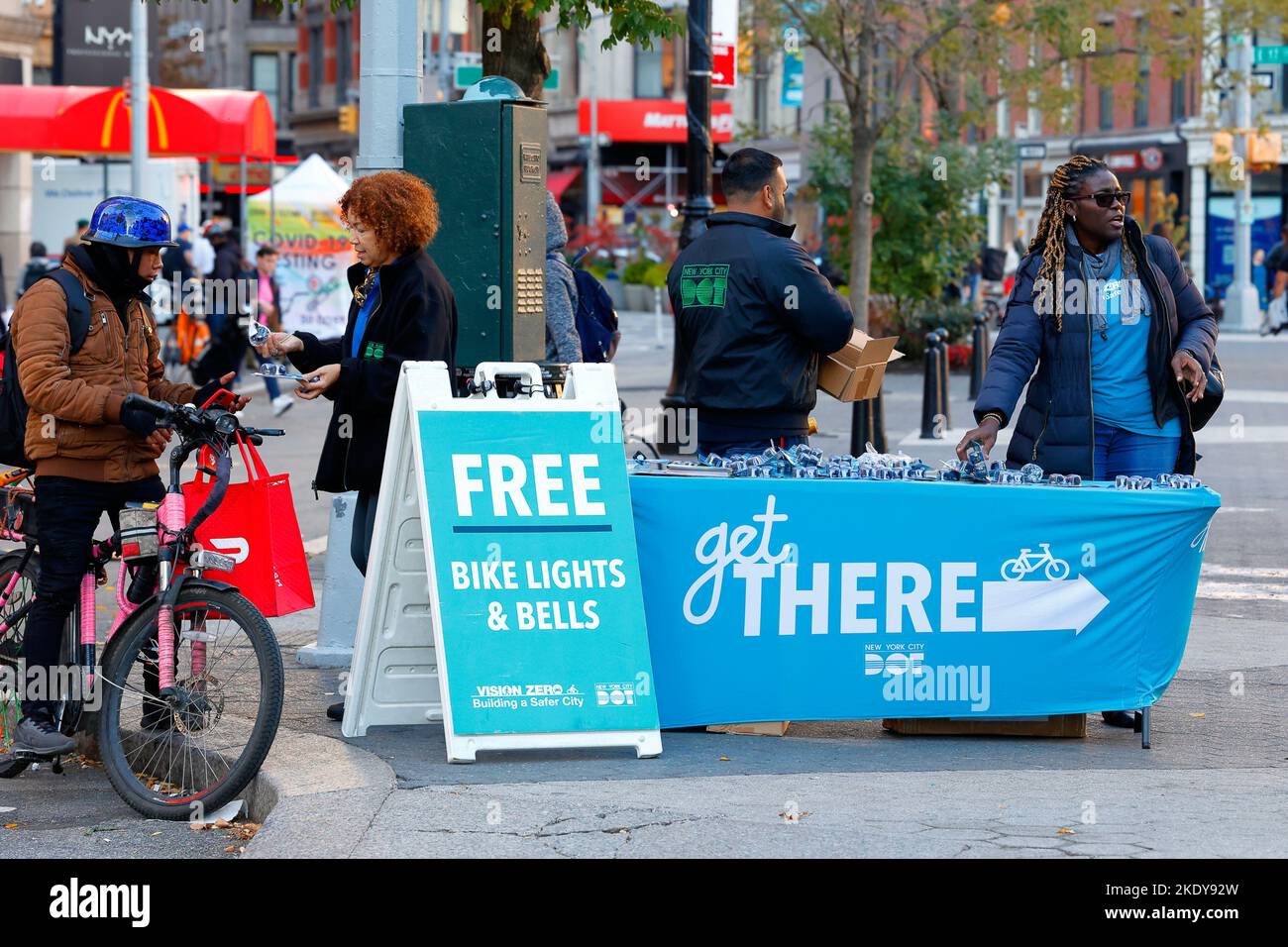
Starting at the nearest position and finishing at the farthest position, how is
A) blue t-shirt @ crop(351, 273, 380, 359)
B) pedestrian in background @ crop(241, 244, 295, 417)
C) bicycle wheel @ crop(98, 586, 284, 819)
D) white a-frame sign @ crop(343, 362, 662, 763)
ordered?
1. bicycle wheel @ crop(98, 586, 284, 819)
2. white a-frame sign @ crop(343, 362, 662, 763)
3. blue t-shirt @ crop(351, 273, 380, 359)
4. pedestrian in background @ crop(241, 244, 295, 417)

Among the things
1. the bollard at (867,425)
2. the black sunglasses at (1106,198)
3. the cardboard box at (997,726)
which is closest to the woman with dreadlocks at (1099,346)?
the black sunglasses at (1106,198)

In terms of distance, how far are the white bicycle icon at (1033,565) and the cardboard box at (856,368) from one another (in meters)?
0.94

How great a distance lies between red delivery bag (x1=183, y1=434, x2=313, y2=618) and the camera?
6.54m

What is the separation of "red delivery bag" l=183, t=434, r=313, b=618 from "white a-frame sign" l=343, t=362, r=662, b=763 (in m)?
0.31

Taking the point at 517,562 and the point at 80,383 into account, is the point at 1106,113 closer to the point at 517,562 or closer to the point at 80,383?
the point at 517,562

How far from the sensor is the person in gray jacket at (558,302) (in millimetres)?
10078

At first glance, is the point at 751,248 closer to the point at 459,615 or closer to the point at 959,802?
the point at 459,615

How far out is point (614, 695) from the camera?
246 inches

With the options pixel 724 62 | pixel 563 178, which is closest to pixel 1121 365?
pixel 724 62

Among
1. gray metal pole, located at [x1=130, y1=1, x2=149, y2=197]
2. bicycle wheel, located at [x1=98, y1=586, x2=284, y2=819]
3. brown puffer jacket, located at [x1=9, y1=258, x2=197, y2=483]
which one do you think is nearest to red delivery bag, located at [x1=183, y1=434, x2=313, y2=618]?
brown puffer jacket, located at [x1=9, y1=258, x2=197, y2=483]
